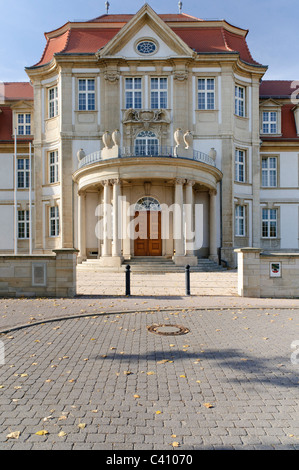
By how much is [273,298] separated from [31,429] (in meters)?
9.25

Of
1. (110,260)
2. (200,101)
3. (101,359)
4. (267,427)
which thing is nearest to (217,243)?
(110,260)

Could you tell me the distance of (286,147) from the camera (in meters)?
27.5

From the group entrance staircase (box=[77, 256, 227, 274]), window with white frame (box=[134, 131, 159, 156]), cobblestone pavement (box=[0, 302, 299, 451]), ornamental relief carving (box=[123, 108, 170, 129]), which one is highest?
ornamental relief carving (box=[123, 108, 170, 129])

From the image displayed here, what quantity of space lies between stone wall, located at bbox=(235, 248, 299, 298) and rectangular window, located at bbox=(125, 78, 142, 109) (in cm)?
1685

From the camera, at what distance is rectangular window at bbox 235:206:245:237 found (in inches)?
1011

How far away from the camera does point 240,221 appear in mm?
25984

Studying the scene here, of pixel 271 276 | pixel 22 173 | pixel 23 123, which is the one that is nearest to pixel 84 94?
pixel 23 123

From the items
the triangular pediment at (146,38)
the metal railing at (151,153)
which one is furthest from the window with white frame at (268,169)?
the triangular pediment at (146,38)

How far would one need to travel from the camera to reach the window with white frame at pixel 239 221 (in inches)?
1011

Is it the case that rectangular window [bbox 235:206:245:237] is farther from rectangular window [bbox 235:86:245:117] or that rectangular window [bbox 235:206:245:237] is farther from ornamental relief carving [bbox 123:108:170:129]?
ornamental relief carving [bbox 123:108:170:129]

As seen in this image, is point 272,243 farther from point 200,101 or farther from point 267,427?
point 267,427

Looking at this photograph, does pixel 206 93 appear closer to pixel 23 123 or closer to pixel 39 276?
pixel 23 123

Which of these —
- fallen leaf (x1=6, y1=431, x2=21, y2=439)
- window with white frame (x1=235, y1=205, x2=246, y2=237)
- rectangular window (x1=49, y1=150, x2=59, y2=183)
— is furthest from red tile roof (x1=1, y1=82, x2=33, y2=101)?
fallen leaf (x1=6, y1=431, x2=21, y2=439)

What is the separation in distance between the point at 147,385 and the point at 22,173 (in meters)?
26.3
